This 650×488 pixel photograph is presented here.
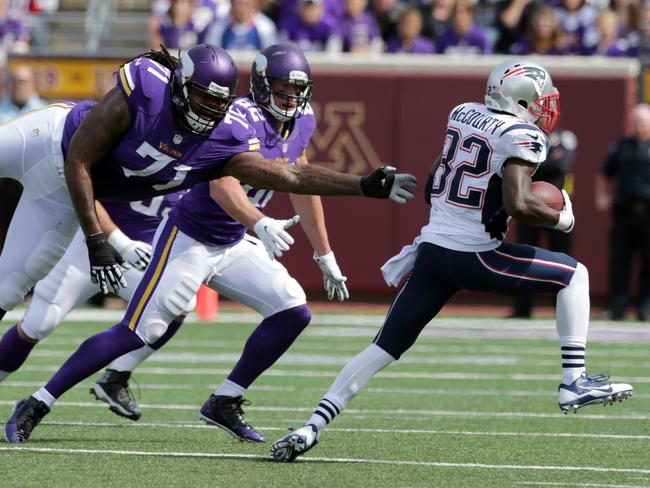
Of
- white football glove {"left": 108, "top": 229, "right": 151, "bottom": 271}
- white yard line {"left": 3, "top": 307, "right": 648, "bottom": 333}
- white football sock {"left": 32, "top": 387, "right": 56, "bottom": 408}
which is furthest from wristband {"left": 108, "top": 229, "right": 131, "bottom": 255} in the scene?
white yard line {"left": 3, "top": 307, "right": 648, "bottom": 333}

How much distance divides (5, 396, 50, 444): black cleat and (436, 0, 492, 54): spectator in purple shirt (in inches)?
336

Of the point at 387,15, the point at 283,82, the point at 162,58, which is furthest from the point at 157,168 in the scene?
the point at 387,15

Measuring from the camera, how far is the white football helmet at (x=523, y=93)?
5.59m

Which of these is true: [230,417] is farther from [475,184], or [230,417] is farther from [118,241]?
[475,184]

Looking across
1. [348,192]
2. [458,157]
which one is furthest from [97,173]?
[458,157]

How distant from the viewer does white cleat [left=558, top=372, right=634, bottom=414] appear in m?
5.28

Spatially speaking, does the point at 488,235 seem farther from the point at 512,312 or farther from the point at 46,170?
the point at 512,312

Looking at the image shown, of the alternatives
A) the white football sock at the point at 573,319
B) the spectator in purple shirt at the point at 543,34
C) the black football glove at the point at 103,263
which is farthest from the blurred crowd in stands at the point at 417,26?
the black football glove at the point at 103,263

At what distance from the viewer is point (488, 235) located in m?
5.45

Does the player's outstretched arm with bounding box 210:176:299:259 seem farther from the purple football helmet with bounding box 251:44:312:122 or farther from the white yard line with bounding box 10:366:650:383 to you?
the white yard line with bounding box 10:366:650:383

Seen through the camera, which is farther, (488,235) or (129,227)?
(129,227)

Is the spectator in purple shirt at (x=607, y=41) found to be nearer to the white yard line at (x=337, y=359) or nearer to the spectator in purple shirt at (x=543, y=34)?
the spectator in purple shirt at (x=543, y=34)

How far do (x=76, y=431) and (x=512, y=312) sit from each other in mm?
7362

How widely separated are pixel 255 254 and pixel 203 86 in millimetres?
1012
